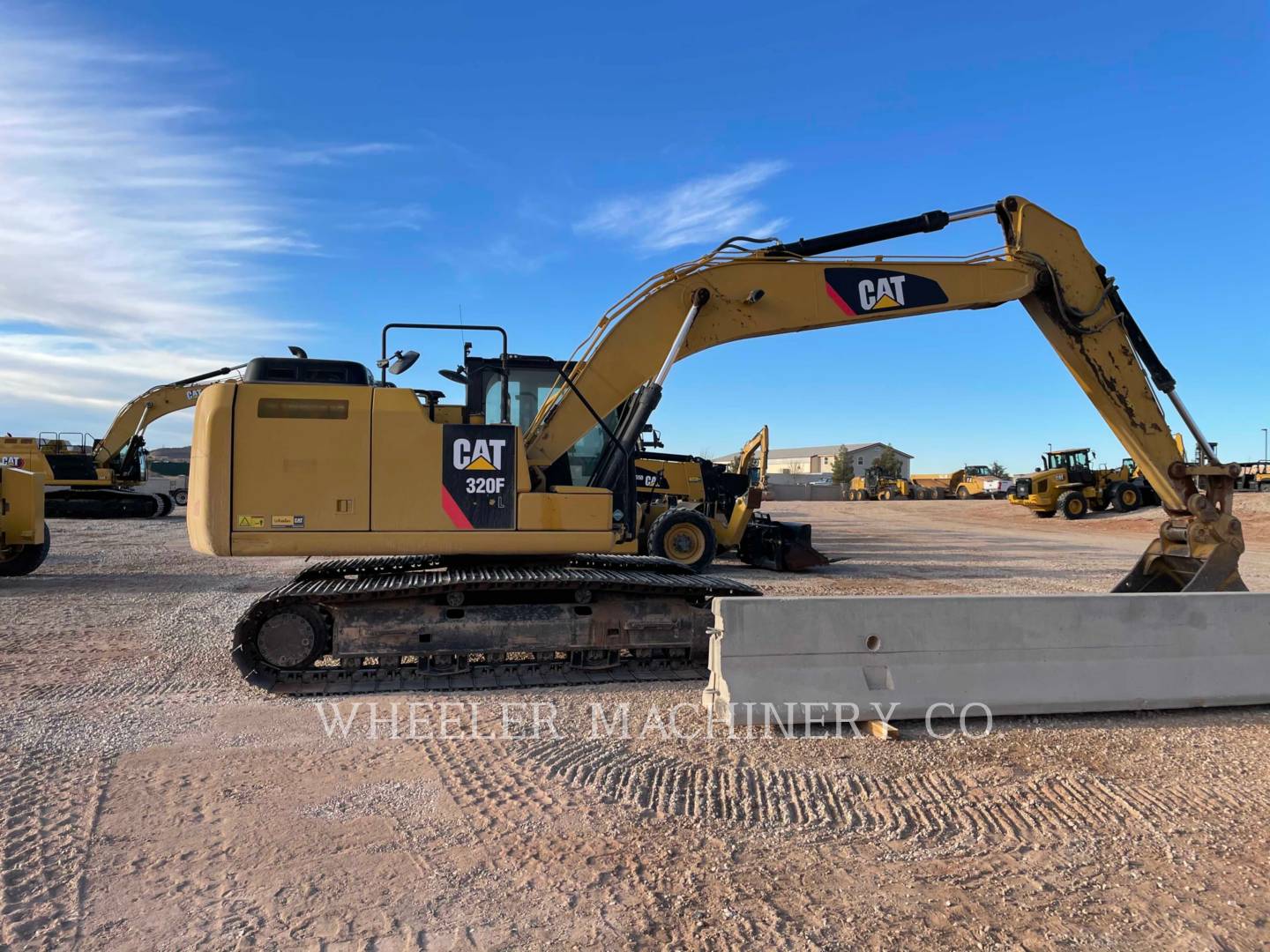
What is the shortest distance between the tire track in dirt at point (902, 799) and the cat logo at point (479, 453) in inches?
98.9

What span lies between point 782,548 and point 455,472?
346 inches

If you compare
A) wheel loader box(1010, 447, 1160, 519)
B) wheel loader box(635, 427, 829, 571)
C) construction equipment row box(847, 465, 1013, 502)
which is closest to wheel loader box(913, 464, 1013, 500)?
construction equipment row box(847, 465, 1013, 502)

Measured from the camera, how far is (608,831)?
3662 millimetres

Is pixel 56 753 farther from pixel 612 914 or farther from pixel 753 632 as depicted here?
pixel 753 632

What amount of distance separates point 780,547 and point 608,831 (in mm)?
10769

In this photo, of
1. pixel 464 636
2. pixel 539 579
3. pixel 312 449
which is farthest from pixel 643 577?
pixel 312 449


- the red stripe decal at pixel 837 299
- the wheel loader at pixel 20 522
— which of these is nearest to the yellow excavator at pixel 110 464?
the wheel loader at pixel 20 522

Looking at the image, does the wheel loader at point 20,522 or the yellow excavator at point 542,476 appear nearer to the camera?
the yellow excavator at point 542,476

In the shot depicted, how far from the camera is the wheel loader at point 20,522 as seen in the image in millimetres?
12250

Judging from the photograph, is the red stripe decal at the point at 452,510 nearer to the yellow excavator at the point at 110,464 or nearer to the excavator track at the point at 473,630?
the excavator track at the point at 473,630

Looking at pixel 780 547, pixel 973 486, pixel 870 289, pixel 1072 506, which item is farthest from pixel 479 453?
pixel 973 486

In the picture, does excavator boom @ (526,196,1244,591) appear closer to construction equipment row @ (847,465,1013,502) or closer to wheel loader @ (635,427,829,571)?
wheel loader @ (635,427,829,571)

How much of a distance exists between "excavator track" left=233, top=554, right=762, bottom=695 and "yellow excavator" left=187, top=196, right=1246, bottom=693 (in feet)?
0.06

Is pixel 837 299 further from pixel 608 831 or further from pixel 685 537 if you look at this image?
pixel 685 537
